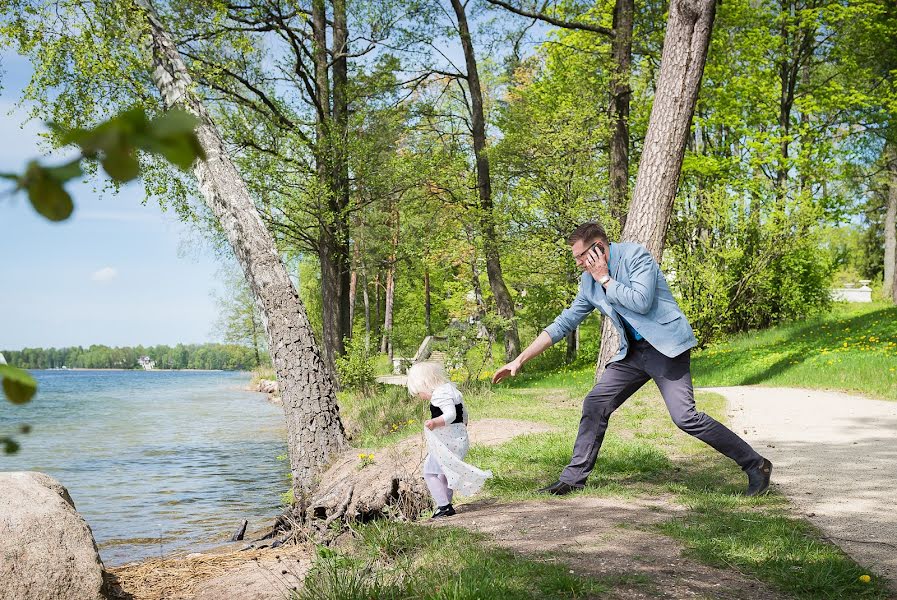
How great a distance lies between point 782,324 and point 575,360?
6.17 meters

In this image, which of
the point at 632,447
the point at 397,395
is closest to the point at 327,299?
the point at 397,395

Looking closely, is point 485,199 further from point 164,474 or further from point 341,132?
point 164,474

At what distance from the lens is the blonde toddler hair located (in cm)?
643

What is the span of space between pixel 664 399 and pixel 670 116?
5.70 m

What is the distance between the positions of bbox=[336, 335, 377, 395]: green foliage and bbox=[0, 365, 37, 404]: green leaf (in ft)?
56.9

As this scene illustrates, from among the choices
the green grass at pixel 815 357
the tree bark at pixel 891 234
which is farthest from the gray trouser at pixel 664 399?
the tree bark at pixel 891 234

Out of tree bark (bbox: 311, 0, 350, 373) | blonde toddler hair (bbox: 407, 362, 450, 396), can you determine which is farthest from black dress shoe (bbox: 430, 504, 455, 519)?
tree bark (bbox: 311, 0, 350, 373)

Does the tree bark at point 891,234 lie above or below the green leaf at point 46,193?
above

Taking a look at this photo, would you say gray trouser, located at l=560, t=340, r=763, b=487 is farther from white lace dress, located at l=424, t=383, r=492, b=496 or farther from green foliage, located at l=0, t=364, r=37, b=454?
green foliage, located at l=0, t=364, r=37, b=454

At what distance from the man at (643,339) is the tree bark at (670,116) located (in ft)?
15.3

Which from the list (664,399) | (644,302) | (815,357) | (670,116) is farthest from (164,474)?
(815,357)

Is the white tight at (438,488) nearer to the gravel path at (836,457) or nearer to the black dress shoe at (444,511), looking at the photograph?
the black dress shoe at (444,511)

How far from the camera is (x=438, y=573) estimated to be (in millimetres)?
4164

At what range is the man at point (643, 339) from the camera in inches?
234
